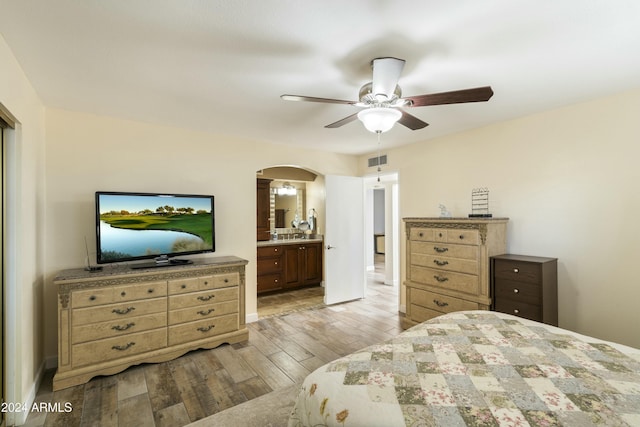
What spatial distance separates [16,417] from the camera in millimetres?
1992

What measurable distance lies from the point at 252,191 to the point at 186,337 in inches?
75.9

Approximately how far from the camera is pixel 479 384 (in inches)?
46.6

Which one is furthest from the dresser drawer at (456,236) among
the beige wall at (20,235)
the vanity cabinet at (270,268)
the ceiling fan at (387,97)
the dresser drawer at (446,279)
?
the beige wall at (20,235)

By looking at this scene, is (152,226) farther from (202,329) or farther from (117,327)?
(202,329)

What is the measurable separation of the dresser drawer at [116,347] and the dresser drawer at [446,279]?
2.83 meters

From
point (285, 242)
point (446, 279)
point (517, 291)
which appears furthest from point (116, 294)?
point (517, 291)

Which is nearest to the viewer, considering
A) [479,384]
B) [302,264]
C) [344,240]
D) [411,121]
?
[479,384]

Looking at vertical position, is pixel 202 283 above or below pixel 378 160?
below

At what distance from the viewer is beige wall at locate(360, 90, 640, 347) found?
249 centimetres

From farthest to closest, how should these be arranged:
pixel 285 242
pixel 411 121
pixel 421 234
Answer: pixel 285 242 < pixel 421 234 < pixel 411 121

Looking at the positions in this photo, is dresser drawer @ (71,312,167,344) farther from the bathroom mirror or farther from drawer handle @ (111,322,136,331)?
the bathroom mirror

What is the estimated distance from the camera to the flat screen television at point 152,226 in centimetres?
284

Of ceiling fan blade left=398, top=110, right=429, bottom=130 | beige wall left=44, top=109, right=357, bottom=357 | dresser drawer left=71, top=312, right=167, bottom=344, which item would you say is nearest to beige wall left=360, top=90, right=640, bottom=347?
ceiling fan blade left=398, top=110, right=429, bottom=130

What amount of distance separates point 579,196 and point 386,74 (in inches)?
91.4
